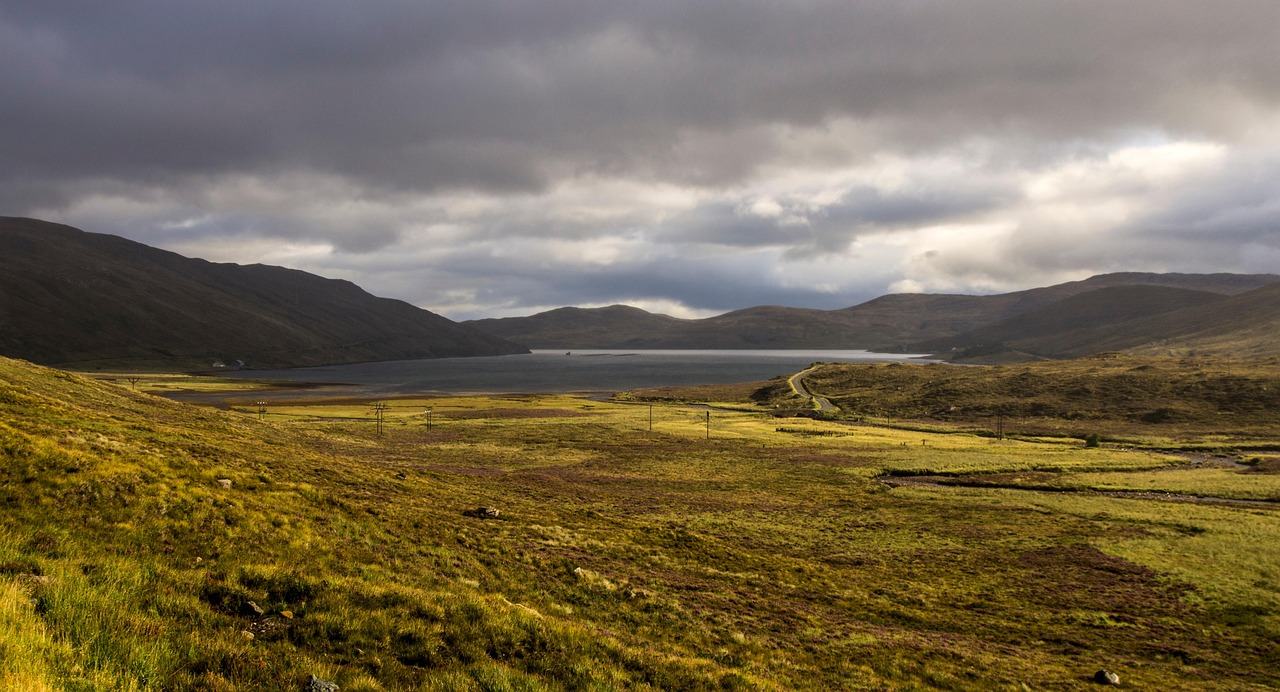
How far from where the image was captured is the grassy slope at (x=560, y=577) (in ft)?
38.0

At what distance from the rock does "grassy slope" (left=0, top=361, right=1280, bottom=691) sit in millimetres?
277

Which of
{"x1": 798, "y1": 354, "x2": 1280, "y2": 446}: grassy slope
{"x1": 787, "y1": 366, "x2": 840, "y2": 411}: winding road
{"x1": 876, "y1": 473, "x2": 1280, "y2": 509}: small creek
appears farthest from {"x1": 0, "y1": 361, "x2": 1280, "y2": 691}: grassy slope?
{"x1": 787, "y1": 366, "x2": 840, "y2": 411}: winding road

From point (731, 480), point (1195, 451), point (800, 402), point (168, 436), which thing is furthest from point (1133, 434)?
point (168, 436)

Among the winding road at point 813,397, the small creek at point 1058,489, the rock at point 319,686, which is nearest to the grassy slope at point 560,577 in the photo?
the rock at point 319,686

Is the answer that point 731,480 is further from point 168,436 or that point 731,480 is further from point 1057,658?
point 168,436

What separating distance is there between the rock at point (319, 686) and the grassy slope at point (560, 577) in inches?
10.9

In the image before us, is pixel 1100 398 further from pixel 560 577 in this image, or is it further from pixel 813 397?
pixel 560 577

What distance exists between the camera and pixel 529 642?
47.5ft

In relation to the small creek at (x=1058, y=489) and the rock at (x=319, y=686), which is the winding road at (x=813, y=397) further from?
the rock at (x=319, y=686)

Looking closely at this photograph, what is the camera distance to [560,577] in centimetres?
2383

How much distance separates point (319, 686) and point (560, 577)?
568 inches

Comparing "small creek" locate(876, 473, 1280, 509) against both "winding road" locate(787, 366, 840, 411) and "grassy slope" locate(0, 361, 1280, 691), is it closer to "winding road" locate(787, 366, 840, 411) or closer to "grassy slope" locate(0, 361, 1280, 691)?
"grassy slope" locate(0, 361, 1280, 691)

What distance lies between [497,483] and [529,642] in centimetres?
3649

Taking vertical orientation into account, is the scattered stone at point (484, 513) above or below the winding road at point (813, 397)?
above
